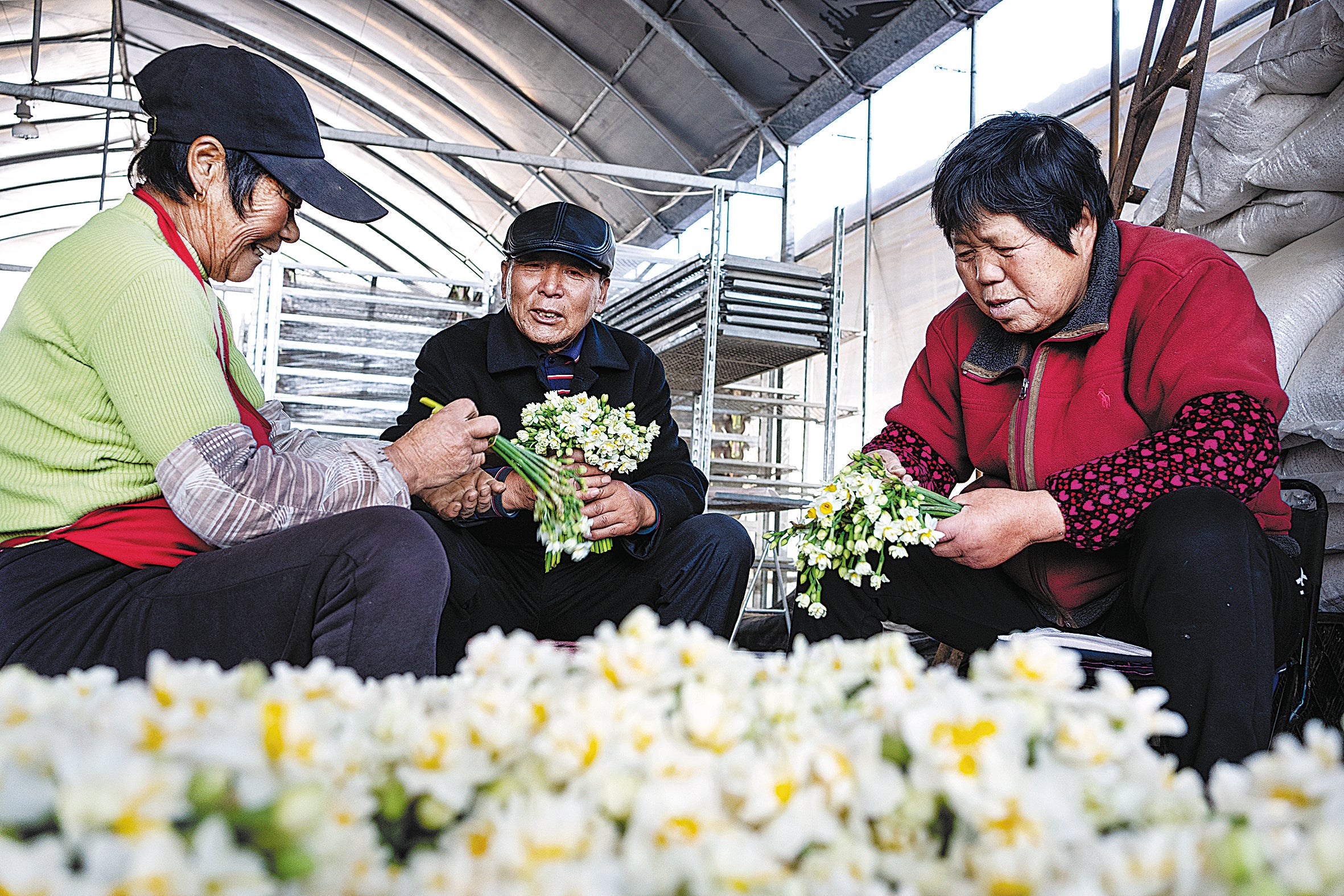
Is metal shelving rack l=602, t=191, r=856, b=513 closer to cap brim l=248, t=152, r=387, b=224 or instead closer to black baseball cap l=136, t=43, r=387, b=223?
cap brim l=248, t=152, r=387, b=224

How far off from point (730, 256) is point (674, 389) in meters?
2.52

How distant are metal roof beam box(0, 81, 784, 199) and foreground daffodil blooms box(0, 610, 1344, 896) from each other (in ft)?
19.9

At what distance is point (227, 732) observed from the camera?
542mm

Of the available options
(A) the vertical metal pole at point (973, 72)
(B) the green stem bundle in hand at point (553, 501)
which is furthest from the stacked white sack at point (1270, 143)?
(A) the vertical metal pole at point (973, 72)

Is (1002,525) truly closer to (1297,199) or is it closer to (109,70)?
(1297,199)

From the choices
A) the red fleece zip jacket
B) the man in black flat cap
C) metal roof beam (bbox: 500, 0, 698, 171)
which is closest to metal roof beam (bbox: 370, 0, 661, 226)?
metal roof beam (bbox: 500, 0, 698, 171)

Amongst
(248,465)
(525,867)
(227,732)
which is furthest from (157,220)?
(525,867)

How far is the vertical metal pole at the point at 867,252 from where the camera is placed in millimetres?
6941

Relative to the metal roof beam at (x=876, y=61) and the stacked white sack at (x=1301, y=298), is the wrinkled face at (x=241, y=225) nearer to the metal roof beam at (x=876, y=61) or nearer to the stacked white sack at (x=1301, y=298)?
the stacked white sack at (x=1301, y=298)

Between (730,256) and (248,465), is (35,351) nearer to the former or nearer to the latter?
(248,465)

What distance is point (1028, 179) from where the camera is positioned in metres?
2.07

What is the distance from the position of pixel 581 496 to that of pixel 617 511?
0.10 meters

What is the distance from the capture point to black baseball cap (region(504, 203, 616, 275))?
107 inches

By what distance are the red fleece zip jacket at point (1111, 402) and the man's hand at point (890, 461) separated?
0.11 m
